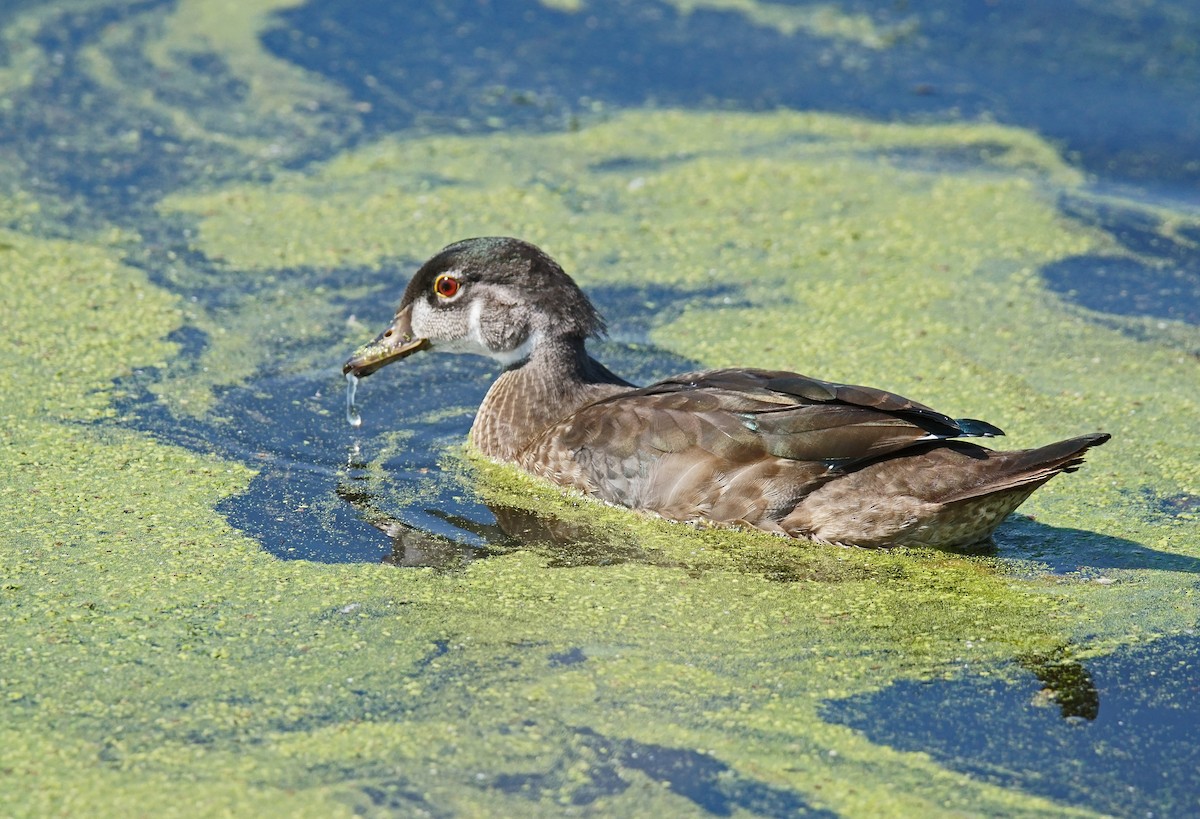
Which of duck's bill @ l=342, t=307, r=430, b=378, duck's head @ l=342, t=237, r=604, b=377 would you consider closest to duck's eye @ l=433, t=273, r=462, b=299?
duck's head @ l=342, t=237, r=604, b=377

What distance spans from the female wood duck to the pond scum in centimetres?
12

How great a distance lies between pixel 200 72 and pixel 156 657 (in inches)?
297

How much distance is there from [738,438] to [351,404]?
201 cm

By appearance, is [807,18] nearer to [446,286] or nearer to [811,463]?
[446,286]

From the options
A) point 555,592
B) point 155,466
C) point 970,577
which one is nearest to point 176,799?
point 555,592

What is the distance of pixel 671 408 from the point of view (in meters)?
5.99

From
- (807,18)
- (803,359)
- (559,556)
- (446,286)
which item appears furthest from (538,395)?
(807,18)

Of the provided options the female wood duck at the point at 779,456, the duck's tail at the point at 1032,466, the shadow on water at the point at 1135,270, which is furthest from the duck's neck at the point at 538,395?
the shadow on water at the point at 1135,270

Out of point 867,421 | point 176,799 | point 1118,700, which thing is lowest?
point 176,799

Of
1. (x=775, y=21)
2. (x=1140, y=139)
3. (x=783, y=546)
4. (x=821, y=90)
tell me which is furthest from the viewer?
(x=775, y=21)

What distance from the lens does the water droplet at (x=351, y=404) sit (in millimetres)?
6898

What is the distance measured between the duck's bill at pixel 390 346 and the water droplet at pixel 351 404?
0.03 m

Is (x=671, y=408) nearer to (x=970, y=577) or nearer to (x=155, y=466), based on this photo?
(x=970, y=577)

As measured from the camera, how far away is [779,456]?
572 centimetres
